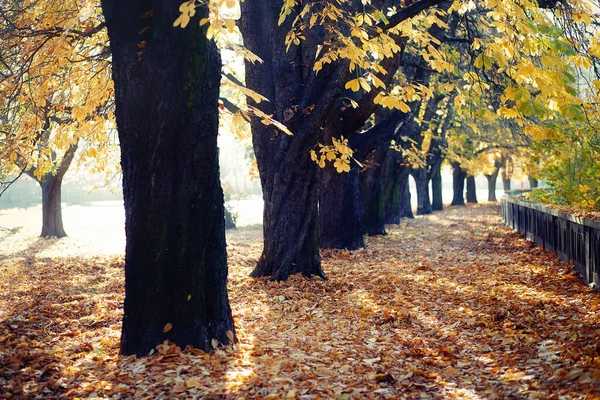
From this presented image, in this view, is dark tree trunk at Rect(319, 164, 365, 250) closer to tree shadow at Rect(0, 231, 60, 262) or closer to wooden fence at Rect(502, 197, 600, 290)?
wooden fence at Rect(502, 197, 600, 290)

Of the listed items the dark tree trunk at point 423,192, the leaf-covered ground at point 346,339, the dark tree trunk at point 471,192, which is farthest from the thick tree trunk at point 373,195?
the dark tree trunk at point 471,192

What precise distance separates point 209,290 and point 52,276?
6.66 meters

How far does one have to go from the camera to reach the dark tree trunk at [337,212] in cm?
1341

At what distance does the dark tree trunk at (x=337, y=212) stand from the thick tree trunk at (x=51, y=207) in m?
11.8

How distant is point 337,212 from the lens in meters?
13.5

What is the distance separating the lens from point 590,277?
7.57m

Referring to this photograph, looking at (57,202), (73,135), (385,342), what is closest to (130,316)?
(385,342)

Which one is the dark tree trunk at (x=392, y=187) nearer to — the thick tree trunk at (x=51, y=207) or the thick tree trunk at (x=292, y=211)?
the thick tree trunk at (x=292, y=211)

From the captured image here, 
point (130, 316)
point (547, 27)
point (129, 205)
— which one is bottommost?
point (130, 316)

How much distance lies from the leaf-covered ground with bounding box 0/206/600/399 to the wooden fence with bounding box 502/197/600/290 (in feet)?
0.88

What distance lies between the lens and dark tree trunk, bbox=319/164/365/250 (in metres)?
13.4

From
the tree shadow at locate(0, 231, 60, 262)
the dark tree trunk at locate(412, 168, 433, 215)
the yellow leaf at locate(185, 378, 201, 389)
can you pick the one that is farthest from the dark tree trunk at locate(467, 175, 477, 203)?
the yellow leaf at locate(185, 378, 201, 389)

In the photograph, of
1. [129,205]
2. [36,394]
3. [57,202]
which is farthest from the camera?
[57,202]

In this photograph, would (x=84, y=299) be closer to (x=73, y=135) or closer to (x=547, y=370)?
(x=73, y=135)
